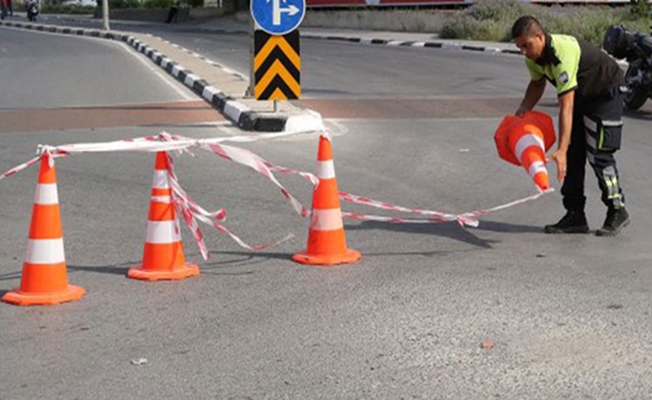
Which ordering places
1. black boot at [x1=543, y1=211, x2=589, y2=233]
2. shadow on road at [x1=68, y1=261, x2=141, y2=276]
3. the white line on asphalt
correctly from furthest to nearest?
the white line on asphalt < black boot at [x1=543, y1=211, x2=589, y2=233] < shadow on road at [x1=68, y1=261, x2=141, y2=276]

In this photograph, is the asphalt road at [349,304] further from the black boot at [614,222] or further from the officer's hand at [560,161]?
the officer's hand at [560,161]

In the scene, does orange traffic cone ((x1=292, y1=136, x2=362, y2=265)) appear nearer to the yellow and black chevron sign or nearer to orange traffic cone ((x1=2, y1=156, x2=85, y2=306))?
orange traffic cone ((x1=2, y1=156, x2=85, y2=306))

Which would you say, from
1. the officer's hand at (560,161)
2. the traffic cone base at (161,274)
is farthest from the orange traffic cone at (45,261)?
the officer's hand at (560,161)

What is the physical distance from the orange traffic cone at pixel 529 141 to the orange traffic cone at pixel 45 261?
307 centimetres

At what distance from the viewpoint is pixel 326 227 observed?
7633 mm

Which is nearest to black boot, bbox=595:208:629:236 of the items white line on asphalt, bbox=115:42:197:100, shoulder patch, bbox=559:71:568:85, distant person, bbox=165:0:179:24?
shoulder patch, bbox=559:71:568:85

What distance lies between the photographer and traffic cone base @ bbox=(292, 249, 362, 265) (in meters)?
7.54

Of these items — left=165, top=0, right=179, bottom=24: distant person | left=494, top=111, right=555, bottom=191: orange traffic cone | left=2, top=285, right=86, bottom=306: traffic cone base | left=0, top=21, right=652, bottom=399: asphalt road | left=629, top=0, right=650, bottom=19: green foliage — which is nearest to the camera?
left=0, top=21, right=652, bottom=399: asphalt road

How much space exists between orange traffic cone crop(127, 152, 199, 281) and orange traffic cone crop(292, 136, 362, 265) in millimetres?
745

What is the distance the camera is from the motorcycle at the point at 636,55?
14.8 m

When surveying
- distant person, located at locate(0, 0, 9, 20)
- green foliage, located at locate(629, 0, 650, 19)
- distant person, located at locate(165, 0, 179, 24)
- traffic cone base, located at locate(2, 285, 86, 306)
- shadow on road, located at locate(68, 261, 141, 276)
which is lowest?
distant person, located at locate(0, 0, 9, 20)

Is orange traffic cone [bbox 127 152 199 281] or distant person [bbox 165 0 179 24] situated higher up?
orange traffic cone [bbox 127 152 199 281]

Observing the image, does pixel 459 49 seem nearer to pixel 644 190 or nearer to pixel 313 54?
pixel 313 54

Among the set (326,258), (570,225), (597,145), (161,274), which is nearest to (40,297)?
(161,274)
